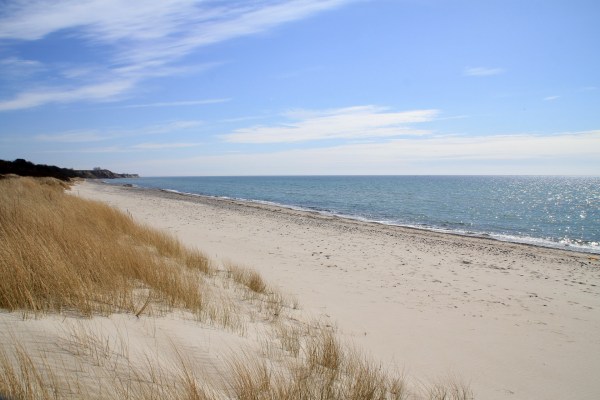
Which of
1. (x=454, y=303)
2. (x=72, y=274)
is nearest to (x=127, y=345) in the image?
(x=72, y=274)

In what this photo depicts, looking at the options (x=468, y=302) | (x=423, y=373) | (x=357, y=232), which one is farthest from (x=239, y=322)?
(x=357, y=232)

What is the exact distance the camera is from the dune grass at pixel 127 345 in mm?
2633

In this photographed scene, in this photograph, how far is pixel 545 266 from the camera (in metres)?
12.9

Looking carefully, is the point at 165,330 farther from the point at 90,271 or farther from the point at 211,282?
the point at 211,282

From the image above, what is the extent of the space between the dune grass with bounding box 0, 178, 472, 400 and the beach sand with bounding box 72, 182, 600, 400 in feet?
2.91

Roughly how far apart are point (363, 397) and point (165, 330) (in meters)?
2.03

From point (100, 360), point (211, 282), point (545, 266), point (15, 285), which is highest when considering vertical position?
point (15, 285)

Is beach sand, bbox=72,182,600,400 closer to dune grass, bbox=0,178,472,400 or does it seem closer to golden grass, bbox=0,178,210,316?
dune grass, bbox=0,178,472,400

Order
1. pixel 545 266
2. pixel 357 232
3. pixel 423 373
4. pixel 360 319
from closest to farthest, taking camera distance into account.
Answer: pixel 423 373 < pixel 360 319 < pixel 545 266 < pixel 357 232

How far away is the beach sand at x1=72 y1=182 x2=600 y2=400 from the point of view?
16.1 ft

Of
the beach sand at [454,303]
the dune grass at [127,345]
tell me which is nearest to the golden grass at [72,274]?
the dune grass at [127,345]

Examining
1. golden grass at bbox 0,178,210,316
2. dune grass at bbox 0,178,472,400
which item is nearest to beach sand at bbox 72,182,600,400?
dune grass at bbox 0,178,472,400

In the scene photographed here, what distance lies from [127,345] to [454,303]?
6712 millimetres

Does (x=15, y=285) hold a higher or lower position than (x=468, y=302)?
higher
